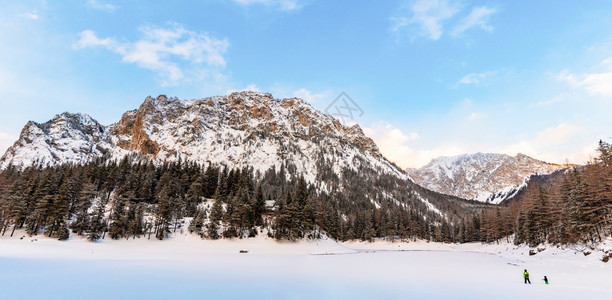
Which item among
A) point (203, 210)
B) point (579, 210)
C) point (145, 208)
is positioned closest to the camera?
point (579, 210)

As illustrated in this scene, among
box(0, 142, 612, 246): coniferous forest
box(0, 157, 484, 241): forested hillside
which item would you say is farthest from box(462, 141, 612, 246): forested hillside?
box(0, 157, 484, 241): forested hillside

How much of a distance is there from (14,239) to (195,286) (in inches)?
2022

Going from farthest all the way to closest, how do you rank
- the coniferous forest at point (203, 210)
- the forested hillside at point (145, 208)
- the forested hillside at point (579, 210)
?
the forested hillside at point (145, 208), the coniferous forest at point (203, 210), the forested hillside at point (579, 210)

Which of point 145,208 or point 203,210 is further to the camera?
point 203,210

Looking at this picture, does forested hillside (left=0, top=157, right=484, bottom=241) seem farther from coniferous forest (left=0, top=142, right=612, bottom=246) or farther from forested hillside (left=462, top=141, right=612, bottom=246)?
forested hillside (left=462, top=141, right=612, bottom=246)

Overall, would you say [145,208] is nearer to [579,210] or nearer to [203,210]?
[203,210]

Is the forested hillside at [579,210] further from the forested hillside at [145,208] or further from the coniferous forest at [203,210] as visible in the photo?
the forested hillside at [145,208]

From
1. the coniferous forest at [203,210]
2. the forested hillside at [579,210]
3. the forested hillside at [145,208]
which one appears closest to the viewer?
the forested hillside at [579,210]

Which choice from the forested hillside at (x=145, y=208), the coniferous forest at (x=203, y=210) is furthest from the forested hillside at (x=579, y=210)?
the forested hillside at (x=145, y=208)

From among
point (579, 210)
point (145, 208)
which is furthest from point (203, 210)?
point (579, 210)

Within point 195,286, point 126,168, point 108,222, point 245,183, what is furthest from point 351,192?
point 195,286

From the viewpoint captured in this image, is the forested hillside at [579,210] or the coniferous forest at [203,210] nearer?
the forested hillside at [579,210]

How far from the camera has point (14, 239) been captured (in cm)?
4634

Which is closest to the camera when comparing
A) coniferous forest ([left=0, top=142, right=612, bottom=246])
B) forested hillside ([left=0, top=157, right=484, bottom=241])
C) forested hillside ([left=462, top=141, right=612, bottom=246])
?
forested hillside ([left=462, top=141, right=612, bottom=246])
